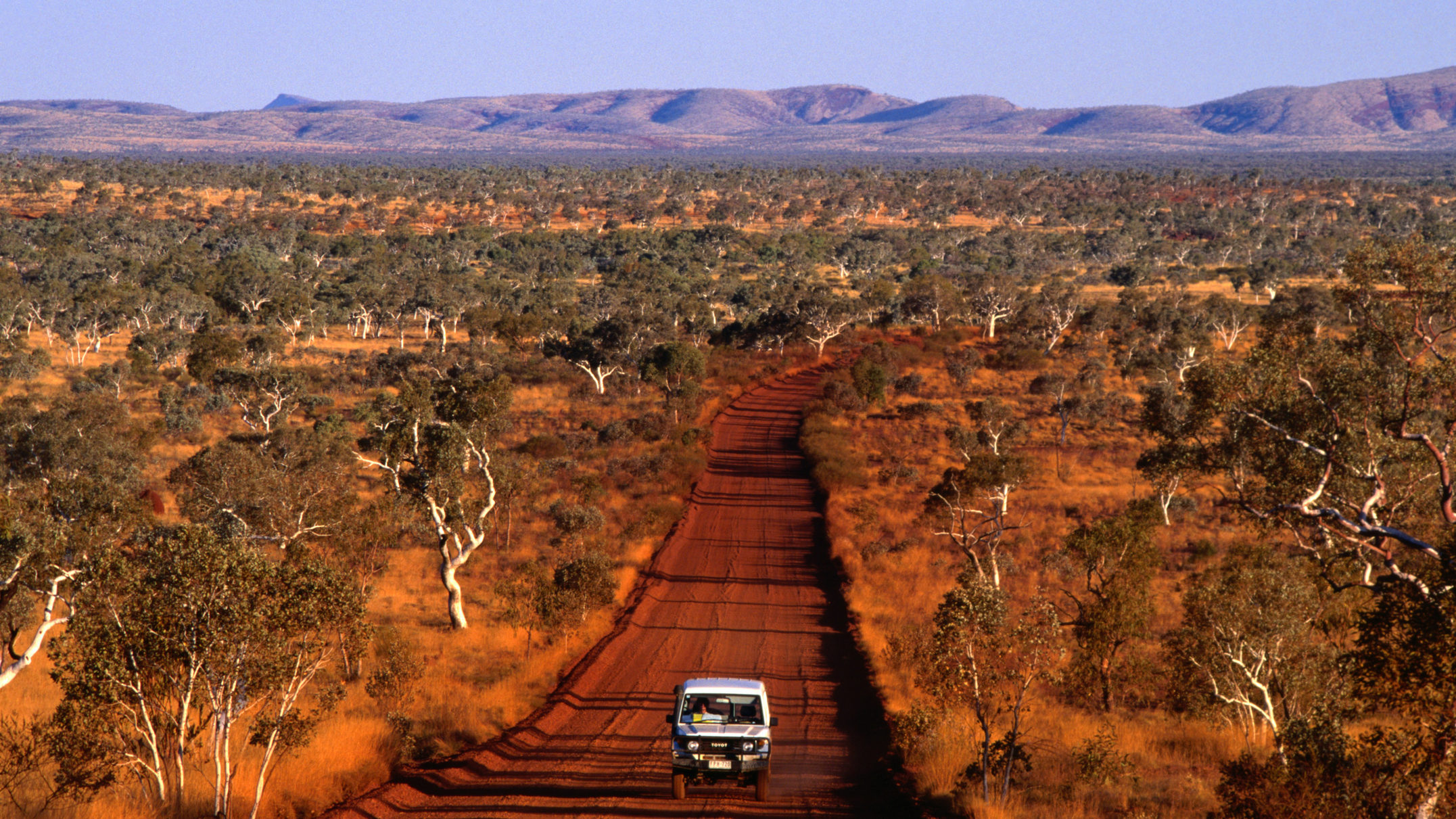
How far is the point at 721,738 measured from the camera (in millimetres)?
16609

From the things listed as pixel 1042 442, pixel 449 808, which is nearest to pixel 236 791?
pixel 449 808

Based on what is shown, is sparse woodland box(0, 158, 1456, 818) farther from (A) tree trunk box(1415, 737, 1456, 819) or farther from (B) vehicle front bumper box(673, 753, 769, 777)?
(B) vehicle front bumper box(673, 753, 769, 777)

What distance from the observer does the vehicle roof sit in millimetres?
17234

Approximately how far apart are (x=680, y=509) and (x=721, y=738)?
29.3 metres

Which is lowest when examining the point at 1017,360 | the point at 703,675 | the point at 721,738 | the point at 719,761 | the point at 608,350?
the point at 703,675

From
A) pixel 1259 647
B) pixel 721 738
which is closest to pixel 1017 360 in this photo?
pixel 1259 647

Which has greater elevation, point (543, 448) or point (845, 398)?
point (845, 398)

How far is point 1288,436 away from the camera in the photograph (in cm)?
1370

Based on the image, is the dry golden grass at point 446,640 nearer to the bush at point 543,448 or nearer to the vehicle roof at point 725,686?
the bush at point 543,448

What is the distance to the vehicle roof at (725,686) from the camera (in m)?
17.2

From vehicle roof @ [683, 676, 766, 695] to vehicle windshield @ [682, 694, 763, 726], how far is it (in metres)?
0.06

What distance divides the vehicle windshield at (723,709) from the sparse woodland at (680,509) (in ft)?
9.76

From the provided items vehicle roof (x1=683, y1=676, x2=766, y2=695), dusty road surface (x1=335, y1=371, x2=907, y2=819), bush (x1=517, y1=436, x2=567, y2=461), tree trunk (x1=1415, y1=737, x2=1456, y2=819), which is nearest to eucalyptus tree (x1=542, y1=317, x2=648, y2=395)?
Result: bush (x1=517, y1=436, x2=567, y2=461)

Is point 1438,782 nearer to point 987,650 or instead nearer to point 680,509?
point 987,650
